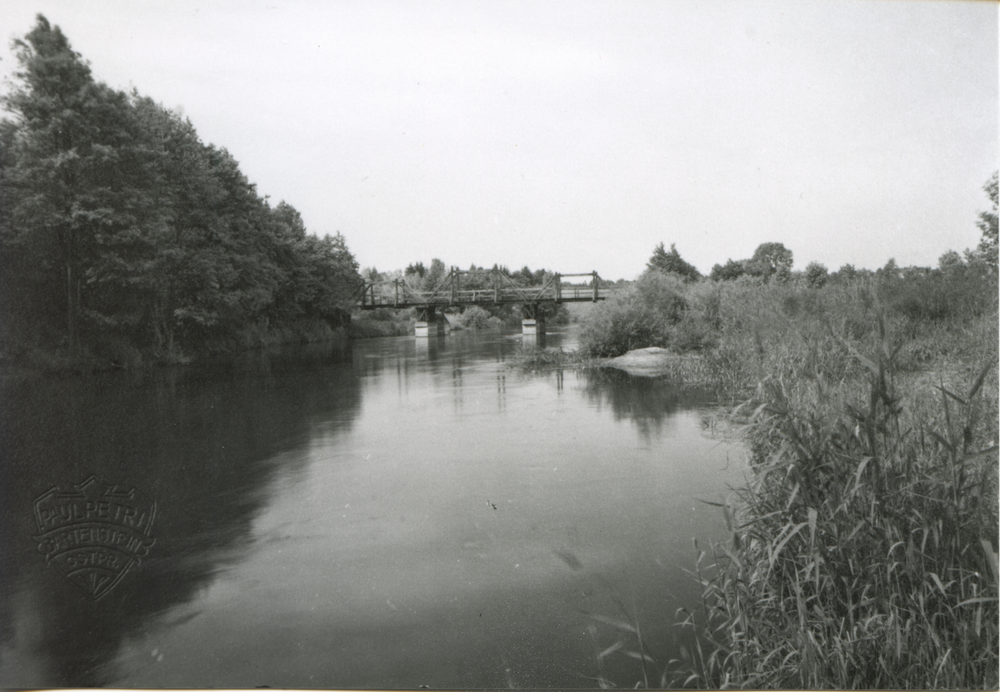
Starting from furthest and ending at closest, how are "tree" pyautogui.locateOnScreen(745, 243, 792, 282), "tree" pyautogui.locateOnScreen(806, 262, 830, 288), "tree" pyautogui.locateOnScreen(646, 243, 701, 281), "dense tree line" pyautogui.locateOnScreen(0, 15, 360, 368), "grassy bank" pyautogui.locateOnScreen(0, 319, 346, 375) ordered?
"tree" pyautogui.locateOnScreen(646, 243, 701, 281) < "dense tree line" pyautogui.locateOnScreen(0, 15, 360, 368) < "grassy bank" pyautogui.locateOnScreen(0, 319, 346, 375) < "tree" pyautogui.locateOnScreen(745, 243, 792, 282) < "tree" pyautogui.locateOnScreen(806, 262, 830, 288)

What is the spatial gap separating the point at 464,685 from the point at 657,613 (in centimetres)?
170

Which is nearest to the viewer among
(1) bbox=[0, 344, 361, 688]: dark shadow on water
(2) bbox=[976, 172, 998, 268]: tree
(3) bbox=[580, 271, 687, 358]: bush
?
(1) bbox=[0, 344, 361, 688]: dark shadow on water

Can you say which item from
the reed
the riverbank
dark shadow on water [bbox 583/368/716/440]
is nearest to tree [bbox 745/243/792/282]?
dark shadow on water [bbox 583/368/716/440]

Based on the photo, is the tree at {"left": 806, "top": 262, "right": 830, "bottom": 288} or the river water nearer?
the river water

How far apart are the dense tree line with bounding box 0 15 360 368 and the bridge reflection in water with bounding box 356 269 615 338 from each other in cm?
1935

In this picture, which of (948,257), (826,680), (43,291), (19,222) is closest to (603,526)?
(826,680)

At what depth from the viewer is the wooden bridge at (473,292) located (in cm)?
4369

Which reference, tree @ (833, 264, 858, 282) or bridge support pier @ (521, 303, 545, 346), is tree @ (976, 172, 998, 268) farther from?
bridge support pier @ (521, 303, 545, 346)

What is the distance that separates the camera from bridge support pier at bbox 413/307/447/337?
172ft

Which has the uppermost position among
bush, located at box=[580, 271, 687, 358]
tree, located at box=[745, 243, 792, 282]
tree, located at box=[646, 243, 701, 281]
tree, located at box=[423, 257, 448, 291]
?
tree, located at box=[423, 257, 448, 291]

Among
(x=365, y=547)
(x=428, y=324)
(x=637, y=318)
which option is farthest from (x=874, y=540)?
(x=428, y=324)

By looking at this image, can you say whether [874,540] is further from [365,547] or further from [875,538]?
[365,547]

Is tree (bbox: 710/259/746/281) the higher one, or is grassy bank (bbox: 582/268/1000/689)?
tree (bbox: 710/259/746/281)

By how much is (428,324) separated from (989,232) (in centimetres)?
4897
